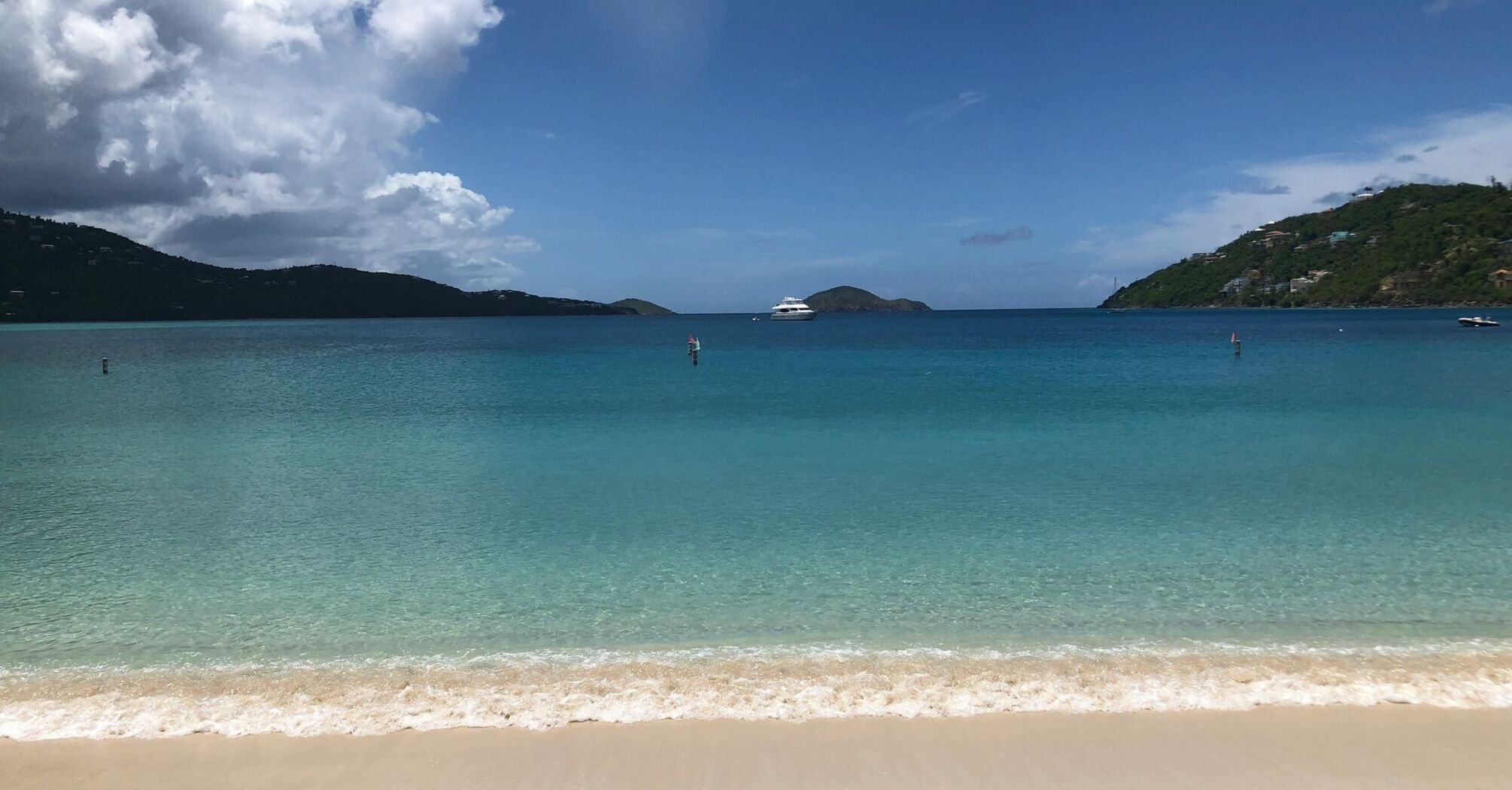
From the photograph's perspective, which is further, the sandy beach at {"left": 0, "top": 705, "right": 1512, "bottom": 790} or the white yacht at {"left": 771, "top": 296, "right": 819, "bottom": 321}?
the white yacht at {"left": 771, "top": 296, "right": 819, "bottom": 321}

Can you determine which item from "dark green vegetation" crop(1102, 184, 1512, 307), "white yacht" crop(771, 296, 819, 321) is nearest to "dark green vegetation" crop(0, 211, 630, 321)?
"white yacht" crop(771, 296, 819, 321)

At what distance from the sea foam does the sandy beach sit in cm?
16

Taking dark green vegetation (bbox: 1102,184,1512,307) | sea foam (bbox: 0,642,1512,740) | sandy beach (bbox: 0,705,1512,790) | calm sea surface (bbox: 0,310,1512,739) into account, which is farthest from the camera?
dark green vegetation (bbox: 1102,184,1512,307)

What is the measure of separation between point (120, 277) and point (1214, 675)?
590 ft

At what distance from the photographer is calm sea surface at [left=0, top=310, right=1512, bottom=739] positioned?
6371 mm

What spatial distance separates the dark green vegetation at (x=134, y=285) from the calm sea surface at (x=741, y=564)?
13654cm

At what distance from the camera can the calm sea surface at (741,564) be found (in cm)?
637

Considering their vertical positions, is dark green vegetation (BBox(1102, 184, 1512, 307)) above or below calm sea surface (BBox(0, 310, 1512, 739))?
above

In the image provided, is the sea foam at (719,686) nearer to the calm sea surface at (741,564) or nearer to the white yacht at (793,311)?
the calm sea surface at (741,564)

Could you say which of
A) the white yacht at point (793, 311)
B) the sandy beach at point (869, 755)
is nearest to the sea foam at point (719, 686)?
the sandy beach at point (869, 755)

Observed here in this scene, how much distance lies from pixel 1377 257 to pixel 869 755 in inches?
6789

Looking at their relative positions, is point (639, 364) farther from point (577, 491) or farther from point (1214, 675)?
point (1214, 675)

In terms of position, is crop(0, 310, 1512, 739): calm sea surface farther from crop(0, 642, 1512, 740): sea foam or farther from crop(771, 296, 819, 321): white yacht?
crop(771, 296, 819, 321): white yacht

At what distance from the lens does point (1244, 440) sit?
18578mm
